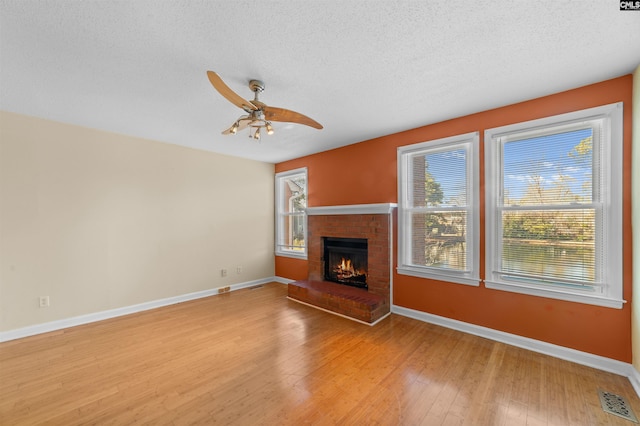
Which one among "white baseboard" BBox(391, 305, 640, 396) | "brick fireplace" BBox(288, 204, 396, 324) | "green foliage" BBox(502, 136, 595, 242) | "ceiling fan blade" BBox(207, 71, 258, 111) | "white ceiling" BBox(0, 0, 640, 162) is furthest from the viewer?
"brick fireplace" BBox(288, 204, 396, 324)

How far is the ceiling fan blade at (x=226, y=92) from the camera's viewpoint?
172cm

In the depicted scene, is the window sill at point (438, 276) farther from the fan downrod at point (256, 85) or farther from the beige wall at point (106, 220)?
the beige wall at point (106, 220)

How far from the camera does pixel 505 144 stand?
2828 mm

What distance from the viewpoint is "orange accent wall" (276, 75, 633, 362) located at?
2.22m

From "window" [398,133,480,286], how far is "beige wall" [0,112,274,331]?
3.21 metres

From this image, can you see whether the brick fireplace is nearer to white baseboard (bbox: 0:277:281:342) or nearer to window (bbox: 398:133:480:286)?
window (bbox: 398:133:480:286)

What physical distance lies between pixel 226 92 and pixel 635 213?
136 inches

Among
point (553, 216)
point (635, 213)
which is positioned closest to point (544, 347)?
point (553, 216)

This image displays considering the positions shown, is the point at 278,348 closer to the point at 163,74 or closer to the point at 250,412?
the point at 250,412

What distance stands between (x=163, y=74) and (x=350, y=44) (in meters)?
1.61

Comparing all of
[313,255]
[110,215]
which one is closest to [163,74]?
[110,215]

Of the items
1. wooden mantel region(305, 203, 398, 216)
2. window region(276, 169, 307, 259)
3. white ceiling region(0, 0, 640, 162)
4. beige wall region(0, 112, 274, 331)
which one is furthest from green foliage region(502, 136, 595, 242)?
beige wall region(0, 112, 274, 331)

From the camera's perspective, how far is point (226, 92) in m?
1.87

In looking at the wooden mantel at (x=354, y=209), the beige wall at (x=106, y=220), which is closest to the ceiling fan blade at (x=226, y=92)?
the wooden mantel at (x=354, y=209)
